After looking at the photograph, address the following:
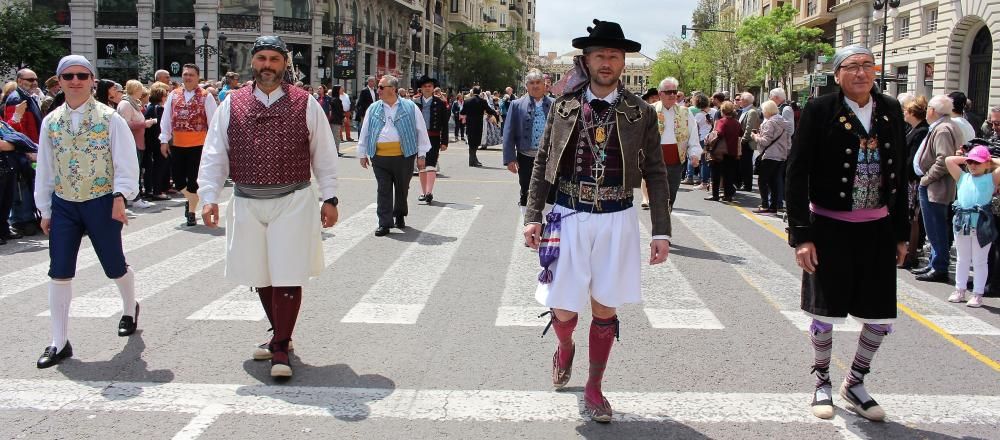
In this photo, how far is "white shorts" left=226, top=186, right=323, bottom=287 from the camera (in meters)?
5.29

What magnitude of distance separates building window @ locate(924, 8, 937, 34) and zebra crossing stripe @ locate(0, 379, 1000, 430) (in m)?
36.9

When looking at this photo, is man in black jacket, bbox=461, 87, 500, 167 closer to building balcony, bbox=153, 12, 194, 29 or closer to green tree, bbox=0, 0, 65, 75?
green tree, bbox=0, 0, 65, 75

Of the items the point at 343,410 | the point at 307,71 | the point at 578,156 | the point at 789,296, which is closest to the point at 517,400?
the point at 343,410

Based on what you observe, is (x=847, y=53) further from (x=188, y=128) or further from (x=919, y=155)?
(x=188, y=128)

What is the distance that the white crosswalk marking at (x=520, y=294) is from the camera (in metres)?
6.77

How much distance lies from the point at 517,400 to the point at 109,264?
2942mm

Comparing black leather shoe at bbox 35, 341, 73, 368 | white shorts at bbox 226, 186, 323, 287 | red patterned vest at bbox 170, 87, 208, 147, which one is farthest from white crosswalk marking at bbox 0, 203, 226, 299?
white shorts at bbox 226, 186, 323, 287

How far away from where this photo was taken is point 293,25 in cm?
5303

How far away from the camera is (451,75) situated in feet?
260

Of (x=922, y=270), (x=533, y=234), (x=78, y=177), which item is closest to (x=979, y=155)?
(x=922, y=270)

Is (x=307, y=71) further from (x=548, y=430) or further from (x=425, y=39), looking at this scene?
(x=548, y=430)

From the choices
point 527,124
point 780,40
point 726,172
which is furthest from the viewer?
point 780,40

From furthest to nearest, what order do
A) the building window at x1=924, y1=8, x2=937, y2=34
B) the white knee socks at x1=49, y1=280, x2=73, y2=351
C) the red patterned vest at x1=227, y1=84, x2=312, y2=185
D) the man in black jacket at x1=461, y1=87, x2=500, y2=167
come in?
the building window at x1=924, y1=8, x2=937, y2=34 < the man in black jacket at x1=461, y1=87, x2=500, y2=167 < the white knee socks at x1=49, y1=280, x2=73, y2=351 < the red patterned vest at x1=227, y1=84, x2=312, y2=185

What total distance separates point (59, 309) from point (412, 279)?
331 centimetres
